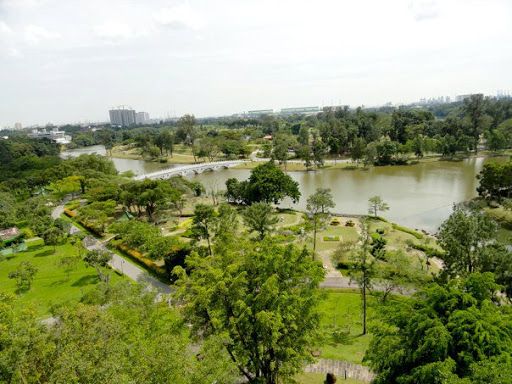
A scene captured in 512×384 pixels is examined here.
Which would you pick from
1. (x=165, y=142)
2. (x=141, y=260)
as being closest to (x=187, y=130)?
(x=165, y=142)

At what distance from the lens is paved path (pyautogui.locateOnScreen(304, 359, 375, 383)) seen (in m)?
12.8

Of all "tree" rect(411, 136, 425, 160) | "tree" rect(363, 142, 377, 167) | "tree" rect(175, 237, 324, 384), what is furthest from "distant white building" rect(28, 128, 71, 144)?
"tree" rect(175, 237, 324, 384)

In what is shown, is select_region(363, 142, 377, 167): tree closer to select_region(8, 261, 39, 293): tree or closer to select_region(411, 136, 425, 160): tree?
select_region(411, 136, 425, 160): tree

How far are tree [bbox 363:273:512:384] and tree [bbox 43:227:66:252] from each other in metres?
29.0

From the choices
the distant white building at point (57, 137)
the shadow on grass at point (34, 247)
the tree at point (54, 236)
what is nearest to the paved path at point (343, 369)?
the tree at point (54, 236)

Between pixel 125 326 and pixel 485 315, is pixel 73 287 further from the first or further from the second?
pixel 485 315

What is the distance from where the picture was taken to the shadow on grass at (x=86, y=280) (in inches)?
904

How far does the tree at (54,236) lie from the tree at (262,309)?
22773 mm


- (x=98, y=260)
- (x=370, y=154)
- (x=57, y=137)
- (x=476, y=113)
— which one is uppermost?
(x=476, y=113)

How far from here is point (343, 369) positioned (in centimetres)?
1336

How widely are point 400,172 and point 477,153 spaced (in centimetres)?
2153

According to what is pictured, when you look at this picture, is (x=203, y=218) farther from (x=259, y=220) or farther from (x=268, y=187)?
(x=268, y=187)

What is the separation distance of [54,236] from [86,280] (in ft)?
28.1

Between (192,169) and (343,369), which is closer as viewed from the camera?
(343,369)
